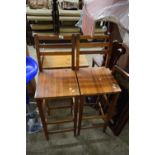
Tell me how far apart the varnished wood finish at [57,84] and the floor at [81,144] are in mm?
733

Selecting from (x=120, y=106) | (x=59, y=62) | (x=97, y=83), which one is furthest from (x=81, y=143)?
(x=59, y=62)

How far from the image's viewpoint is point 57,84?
1.41m

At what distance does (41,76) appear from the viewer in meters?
1.50

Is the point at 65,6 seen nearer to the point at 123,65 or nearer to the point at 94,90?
the point at 123,65

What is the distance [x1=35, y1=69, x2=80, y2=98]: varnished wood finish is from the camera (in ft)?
4.34

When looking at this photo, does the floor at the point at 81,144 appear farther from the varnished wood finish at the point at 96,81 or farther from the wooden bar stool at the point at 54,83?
the varnished wood finish at the point at 96,81

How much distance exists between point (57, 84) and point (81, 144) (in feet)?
2.62

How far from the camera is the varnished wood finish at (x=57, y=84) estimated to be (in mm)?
1324

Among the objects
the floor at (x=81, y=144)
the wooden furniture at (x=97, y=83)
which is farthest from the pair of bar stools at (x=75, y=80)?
the floor at (x=81, y=144)

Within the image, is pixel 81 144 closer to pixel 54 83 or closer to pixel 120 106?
pixel 120 106

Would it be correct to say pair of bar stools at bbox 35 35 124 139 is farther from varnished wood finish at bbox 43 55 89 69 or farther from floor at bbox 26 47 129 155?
floor at bbox 26 47 129 155
